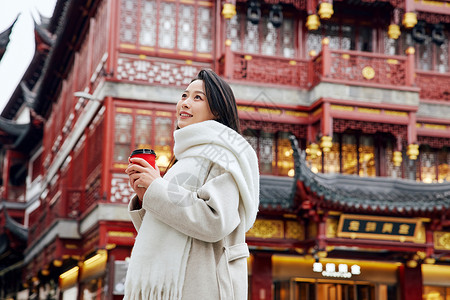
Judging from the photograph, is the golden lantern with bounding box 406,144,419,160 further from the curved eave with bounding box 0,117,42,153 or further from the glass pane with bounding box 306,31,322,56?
the curved eave with bounding box 0,117,42,153

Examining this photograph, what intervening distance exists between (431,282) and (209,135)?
17159mm

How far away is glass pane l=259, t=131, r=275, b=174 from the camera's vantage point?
61.6 ft

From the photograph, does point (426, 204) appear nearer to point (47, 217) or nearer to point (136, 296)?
point (47, 217)

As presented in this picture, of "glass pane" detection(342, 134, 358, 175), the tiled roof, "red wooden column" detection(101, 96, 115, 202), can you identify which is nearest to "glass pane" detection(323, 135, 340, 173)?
"glass pane" detection(342, 134, 358, 175)

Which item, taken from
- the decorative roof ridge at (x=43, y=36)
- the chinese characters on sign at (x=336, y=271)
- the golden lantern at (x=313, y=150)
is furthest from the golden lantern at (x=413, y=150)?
the decorative roof ridge at (x=43, y=36)

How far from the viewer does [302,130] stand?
1873 centimetres

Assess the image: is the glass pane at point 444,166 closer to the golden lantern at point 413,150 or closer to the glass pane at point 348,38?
the golden lantern at point 413,150

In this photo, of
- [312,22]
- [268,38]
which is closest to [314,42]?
[312,22]

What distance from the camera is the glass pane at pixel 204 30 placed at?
18.7 metres

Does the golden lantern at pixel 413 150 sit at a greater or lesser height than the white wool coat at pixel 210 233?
greater

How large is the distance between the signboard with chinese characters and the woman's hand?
14.5 m

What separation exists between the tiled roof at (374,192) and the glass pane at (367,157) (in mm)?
944

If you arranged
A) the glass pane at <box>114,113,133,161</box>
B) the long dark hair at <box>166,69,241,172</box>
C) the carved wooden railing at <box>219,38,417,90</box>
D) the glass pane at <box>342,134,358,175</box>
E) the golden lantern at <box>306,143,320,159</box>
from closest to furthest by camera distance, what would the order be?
1. the long dark hair at <box>166,69,241,172</box>
2. the glass pane at <box>114,113,133,161</box>
3. the carved wooden railing at <box>219,38,417,90</box>
4. the golden lantern at <box>306,143,320,159</box>
5. the glass pane at <box>342,134,358,175</box>

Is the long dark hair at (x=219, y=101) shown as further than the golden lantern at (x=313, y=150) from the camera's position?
No
